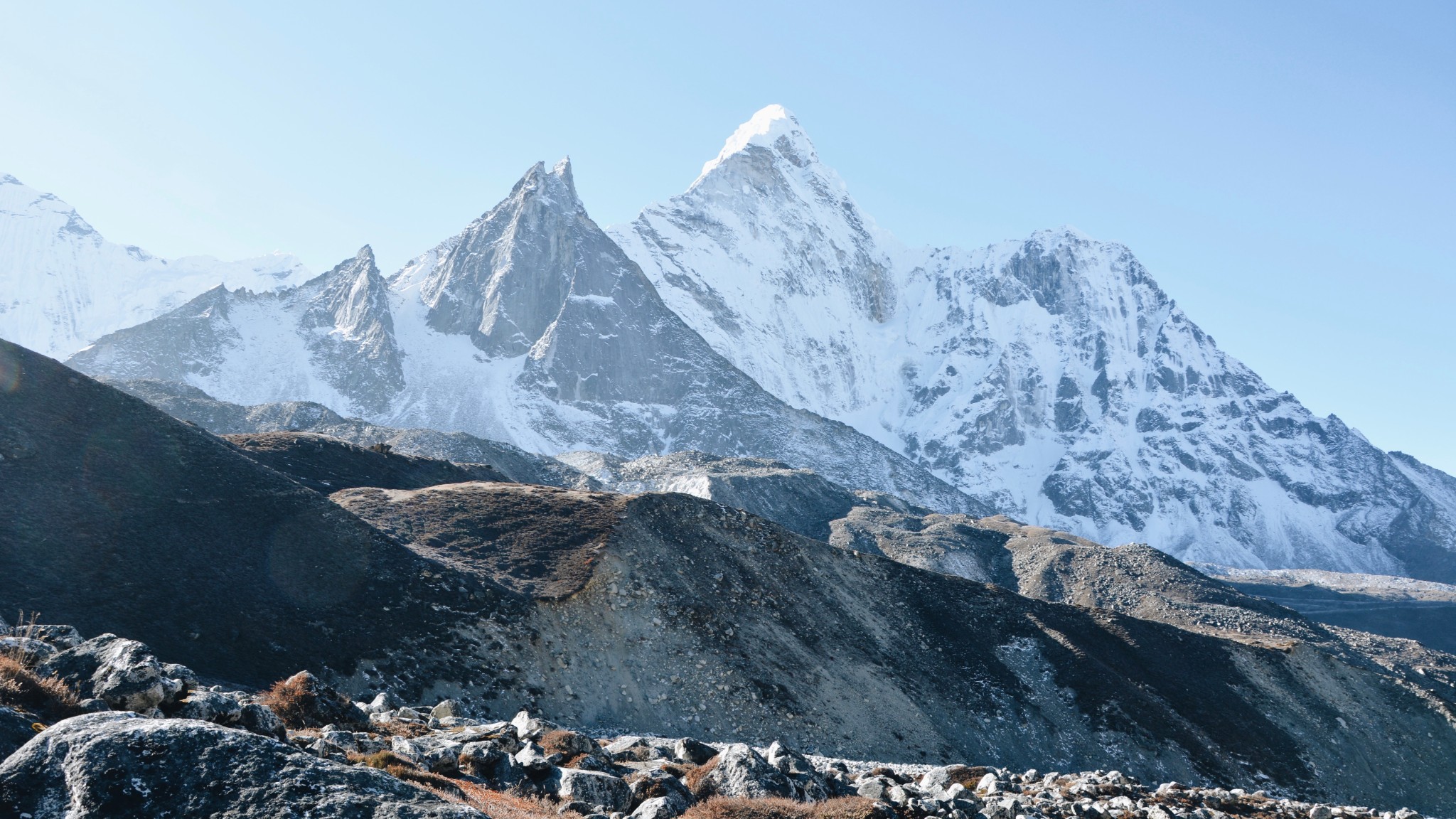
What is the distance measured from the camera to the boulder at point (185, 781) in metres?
9.40

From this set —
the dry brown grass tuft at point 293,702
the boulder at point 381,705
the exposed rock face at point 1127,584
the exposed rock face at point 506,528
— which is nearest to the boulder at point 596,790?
the dry brown grass tuft at point 293,702

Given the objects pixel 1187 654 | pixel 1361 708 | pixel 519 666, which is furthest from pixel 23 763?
pixel 1361 708

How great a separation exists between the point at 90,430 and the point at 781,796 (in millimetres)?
52180

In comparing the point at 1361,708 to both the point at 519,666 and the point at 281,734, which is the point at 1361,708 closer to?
the point at 519,666

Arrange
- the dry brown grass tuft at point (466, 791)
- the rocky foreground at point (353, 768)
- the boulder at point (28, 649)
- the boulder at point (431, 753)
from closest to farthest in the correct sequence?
the rocky foreground at point (353, 768) < the dry brown grass tuft at point (466, 791) < the boulder at point (28, 649) < the boulder at point (431, 753)

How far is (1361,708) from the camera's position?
7631cm

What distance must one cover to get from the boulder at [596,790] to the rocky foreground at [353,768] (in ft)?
0.12

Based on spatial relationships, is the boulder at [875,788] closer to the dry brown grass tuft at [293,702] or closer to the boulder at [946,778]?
the boulder at [946,778]

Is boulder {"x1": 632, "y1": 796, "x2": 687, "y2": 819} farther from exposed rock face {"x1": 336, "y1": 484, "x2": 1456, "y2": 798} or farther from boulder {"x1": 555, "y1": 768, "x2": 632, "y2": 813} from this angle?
exposed rock face {"x1": 336, "y1": 484, "x2": 1456, "y2": 798}

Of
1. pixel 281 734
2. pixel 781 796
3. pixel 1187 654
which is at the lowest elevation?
pixel 1187 654

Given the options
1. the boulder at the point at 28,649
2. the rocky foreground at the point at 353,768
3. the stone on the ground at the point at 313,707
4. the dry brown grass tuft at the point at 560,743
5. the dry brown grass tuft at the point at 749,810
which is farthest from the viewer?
the dry brown grass tuft at the point at 560,743

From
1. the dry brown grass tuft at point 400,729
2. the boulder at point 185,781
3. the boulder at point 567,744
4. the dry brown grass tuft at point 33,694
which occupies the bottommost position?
the dry brown grass tuft at point 400,729

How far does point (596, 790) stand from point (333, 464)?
7967 centimetres

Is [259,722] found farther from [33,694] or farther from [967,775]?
[967,775]
